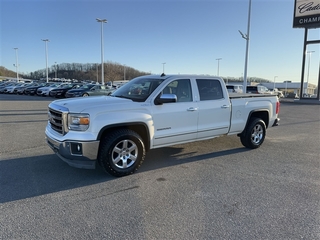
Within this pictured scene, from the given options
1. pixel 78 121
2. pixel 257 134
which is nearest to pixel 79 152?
pixel 78 121

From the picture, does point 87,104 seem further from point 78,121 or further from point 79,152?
point 79,152

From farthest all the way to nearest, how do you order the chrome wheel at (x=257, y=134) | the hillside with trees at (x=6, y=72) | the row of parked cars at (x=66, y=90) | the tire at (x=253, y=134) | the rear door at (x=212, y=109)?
the hillside with trees at (x=6, y=72)
the row of parked cars at (x=66, y=90)
the chrome wheel at (x=257, y=134)
the tire at (x=253, y=134)
the rear door at (x=212, y=109)

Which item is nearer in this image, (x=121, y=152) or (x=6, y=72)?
(x=121, y=152)

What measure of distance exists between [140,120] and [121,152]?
674mm

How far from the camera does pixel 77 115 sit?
414cm

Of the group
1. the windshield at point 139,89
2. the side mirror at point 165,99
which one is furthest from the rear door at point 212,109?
the windshield at point 139,89

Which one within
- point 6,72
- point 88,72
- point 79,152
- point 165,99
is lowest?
point 79,152

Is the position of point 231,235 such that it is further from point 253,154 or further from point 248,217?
point 253,154

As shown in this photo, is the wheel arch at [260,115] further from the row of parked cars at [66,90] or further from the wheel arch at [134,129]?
the row of parked cars at [66,90]

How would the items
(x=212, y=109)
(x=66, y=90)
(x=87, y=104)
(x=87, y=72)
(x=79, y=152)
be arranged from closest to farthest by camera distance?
(x=79, y=152) → (x=87, y=104) → (x=212, y=109) → (x=66, y=90) → (x=87, y=72)

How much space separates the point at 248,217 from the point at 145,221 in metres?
1.34

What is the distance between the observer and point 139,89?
536cm

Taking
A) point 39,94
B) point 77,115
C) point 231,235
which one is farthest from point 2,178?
point 39,94

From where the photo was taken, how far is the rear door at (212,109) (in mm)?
5586
